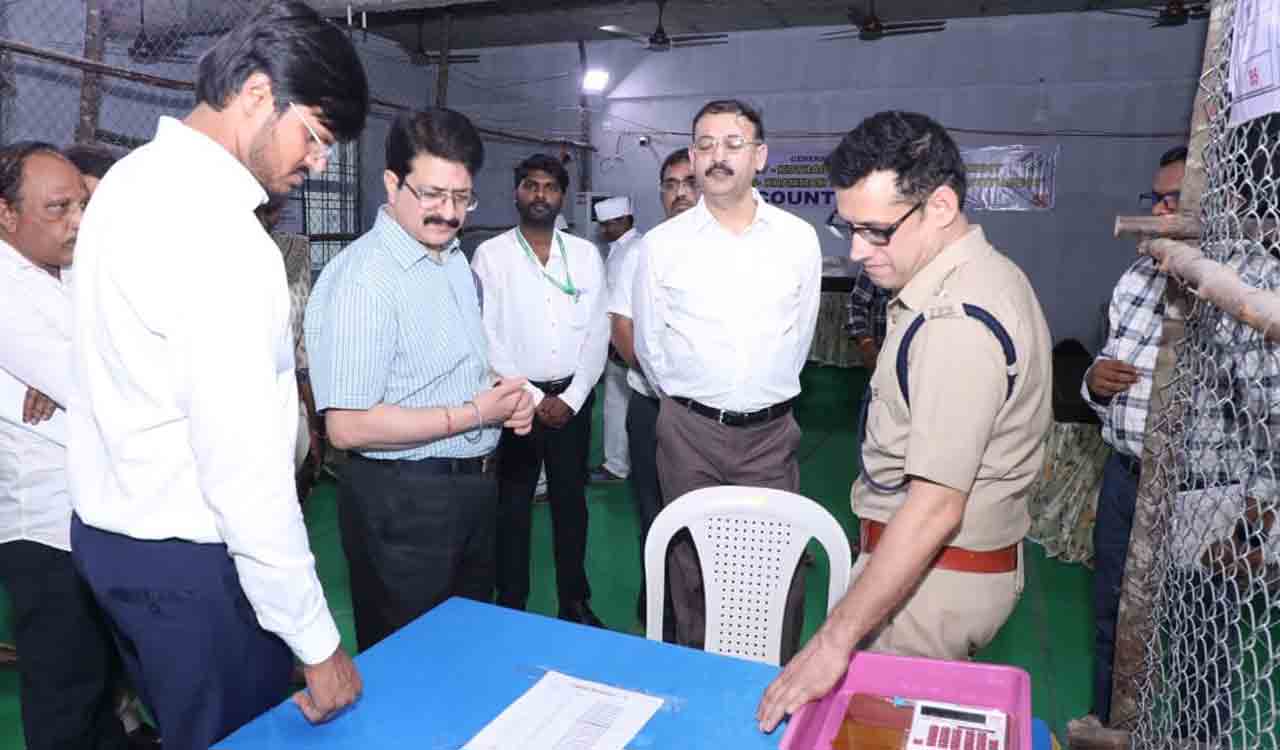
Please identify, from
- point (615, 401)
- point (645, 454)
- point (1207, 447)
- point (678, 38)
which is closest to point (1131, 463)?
point (1207, 447)

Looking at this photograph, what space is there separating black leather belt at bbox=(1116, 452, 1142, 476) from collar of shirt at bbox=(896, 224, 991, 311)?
1.10 meters

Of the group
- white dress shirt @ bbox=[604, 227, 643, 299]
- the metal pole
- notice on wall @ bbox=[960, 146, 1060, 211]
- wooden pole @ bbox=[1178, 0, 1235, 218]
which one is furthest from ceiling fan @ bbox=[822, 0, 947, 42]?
wooden pole @ bbox=[1178, 0, 1235, 218]

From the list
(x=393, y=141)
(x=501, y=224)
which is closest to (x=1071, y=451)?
(x=393, y=141)

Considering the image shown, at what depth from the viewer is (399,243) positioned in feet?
6.66

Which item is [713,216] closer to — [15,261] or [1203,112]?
[1203,112]

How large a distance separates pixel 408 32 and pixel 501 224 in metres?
2.40

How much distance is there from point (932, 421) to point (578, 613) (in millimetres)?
2217

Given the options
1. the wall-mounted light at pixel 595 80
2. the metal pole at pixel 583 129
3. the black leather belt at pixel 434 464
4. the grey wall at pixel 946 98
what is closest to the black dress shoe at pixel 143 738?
the black leather belt at pixel 434 464

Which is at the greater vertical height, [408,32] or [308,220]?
[408,32]

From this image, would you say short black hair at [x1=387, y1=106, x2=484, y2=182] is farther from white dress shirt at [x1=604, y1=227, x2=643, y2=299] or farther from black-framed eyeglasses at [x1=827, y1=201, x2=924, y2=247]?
white dress shirt at [x1=604, y1=227, x2=643, y2=299]

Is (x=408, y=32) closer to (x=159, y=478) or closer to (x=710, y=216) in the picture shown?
(x=710, y=216)

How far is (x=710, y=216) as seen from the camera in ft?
9.48

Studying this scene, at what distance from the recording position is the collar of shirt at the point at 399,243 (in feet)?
6.63

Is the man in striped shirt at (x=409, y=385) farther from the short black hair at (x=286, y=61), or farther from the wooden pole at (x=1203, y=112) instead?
the wooden pole at (x=1203, y=112)
